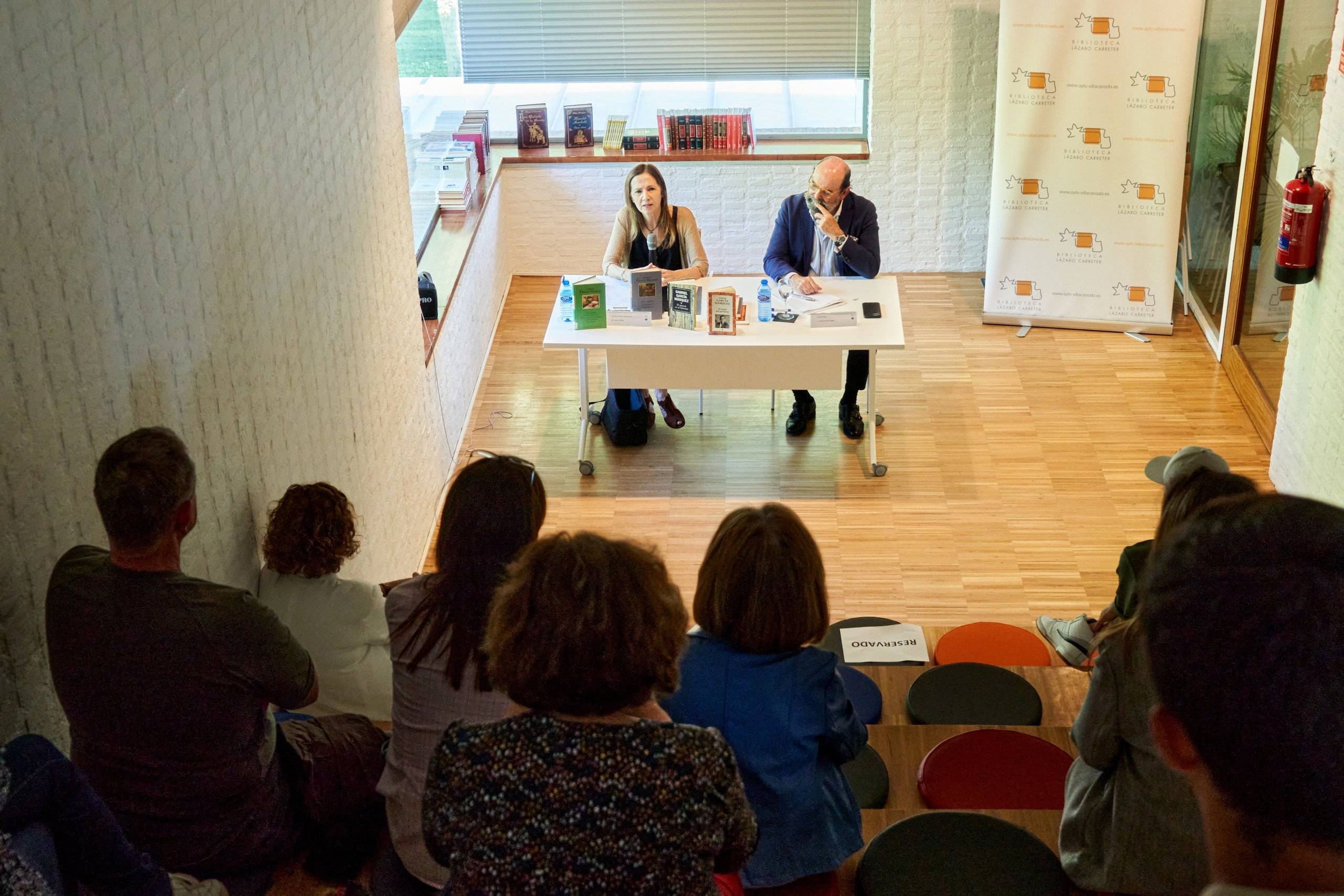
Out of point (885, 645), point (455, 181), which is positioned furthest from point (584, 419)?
point (885, 645)

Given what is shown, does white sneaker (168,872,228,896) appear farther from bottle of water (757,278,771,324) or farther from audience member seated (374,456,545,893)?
bottle of water (757,278,771,324)

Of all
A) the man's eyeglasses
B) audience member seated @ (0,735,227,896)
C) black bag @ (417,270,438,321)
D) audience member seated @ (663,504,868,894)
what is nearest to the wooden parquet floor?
black bag @ (417,270,438,321)

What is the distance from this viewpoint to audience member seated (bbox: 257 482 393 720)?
321cm

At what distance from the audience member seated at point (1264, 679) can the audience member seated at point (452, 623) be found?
1461 mm

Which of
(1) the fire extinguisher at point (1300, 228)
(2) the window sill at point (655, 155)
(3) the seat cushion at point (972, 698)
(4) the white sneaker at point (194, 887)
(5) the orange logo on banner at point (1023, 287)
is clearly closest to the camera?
(4) the white sneaker at point (194, 887)

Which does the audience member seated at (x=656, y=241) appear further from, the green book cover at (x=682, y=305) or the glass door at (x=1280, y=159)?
the glass door at (x=1280, y=159)

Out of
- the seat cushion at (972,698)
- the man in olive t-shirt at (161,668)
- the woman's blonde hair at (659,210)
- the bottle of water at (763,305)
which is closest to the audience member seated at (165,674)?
the man in olive t-shirt at (161,668)

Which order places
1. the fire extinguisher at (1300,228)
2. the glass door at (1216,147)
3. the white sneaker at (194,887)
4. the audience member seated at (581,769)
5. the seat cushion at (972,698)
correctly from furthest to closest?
1. the glass door at (1216,147)
2. the fire extinguisher at (1300,228)
3. the seat cushion at (972,698)
4. the white sneaker at (194,887)
5. the audience member seated at (581,769)

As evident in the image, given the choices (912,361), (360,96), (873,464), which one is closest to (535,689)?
(360,96)

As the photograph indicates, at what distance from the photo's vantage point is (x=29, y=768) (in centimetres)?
169

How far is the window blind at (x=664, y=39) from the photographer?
312 inches

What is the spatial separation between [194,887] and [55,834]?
481 millimetres

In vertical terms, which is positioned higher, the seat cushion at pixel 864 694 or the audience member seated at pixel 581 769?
the audience member seated at pixel 581 769

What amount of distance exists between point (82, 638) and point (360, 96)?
2866 millimetres
